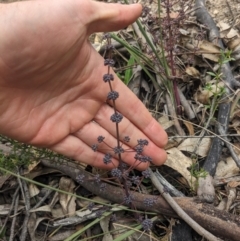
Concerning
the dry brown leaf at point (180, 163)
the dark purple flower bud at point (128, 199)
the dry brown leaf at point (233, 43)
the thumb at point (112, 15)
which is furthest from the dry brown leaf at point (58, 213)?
the dry brown leaf at point (233, 43)

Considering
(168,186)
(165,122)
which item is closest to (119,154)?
(168,186)

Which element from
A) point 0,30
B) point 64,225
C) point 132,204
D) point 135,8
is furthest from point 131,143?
point 0,30

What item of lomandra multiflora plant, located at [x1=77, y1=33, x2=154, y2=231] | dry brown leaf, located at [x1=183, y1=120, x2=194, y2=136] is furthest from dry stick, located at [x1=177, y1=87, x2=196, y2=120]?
lomandra multiflora plant, located at [x1=77, y1=33, x2=154, y2=231]

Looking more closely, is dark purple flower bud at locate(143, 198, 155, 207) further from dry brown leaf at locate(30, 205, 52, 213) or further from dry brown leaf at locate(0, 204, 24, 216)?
dry brown leaf at locate(0, 204, 24, 216)

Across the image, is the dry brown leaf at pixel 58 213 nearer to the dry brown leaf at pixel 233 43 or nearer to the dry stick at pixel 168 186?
the dry stick at pixel 168 186

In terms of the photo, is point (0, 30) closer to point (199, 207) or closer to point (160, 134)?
point (160, 134)

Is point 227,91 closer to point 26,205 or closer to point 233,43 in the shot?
point 233,43
